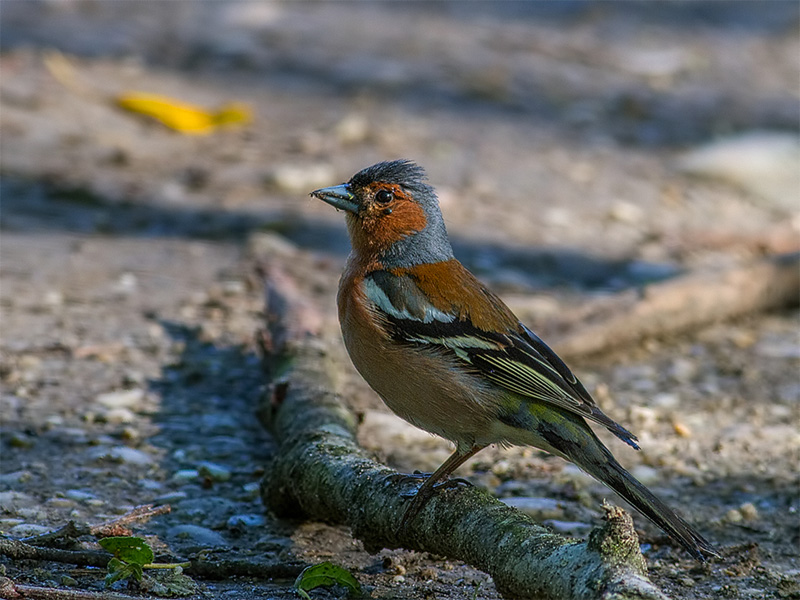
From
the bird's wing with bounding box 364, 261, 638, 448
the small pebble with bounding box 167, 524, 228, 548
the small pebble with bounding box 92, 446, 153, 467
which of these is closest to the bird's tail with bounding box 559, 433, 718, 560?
the bird's wing with bounding box 364, 261, 638, 448

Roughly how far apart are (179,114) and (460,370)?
5.13 meters

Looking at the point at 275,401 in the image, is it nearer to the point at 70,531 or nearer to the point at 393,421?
the point at 393,421

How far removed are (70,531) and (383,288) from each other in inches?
55.4

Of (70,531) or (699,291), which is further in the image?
(699,291)

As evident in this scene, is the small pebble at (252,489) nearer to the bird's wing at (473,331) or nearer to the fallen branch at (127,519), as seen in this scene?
the fallen branch at (127,519)

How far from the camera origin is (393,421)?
4762 mm

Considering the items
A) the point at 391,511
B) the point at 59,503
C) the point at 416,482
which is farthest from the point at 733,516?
the point at 59,503

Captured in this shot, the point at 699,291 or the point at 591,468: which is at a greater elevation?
the point at 699,291

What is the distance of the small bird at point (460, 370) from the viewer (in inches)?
139

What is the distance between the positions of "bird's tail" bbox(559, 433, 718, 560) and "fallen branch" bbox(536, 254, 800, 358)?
1.98m

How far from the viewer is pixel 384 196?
4.37m

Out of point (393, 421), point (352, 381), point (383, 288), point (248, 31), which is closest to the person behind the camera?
point (383, 288)

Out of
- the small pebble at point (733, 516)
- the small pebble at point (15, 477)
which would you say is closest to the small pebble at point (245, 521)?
the small pebble at point (15, 477)

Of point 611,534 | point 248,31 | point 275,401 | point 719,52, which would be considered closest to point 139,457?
point 275,401
